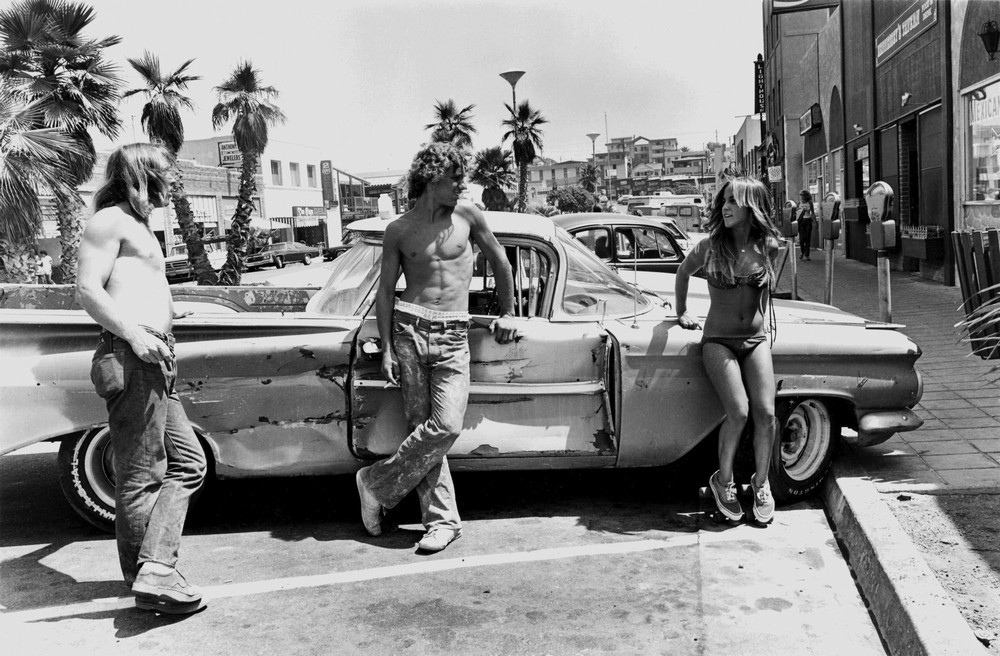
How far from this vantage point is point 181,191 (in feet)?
72.5

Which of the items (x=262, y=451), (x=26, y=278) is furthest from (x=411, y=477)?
(x=26, y=278)

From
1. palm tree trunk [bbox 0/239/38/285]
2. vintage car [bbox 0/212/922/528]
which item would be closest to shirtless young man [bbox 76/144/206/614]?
vintage car [bbox 0/212/922/528]

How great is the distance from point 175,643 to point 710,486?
2638 mm

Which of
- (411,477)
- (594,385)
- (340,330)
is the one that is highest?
(340,330)

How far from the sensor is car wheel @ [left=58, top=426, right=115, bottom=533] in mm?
4633

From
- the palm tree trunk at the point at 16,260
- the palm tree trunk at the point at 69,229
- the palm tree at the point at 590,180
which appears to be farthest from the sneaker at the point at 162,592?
the palm tree at the point at 590,180

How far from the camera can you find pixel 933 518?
4332 millimetres

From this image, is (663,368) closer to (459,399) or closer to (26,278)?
(459,399)

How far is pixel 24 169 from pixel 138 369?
1215cm

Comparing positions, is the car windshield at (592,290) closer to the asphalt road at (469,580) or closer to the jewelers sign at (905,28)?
the asphalt road at (469,580)

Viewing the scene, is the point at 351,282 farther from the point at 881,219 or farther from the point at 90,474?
the point at 881,219

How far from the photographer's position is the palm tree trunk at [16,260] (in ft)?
53.7

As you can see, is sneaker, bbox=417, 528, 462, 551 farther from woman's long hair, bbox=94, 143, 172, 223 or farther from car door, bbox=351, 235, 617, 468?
woman's long hair, bbox=94, 143, 172, 223

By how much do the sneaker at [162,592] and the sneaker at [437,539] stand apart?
1086 millimetres
